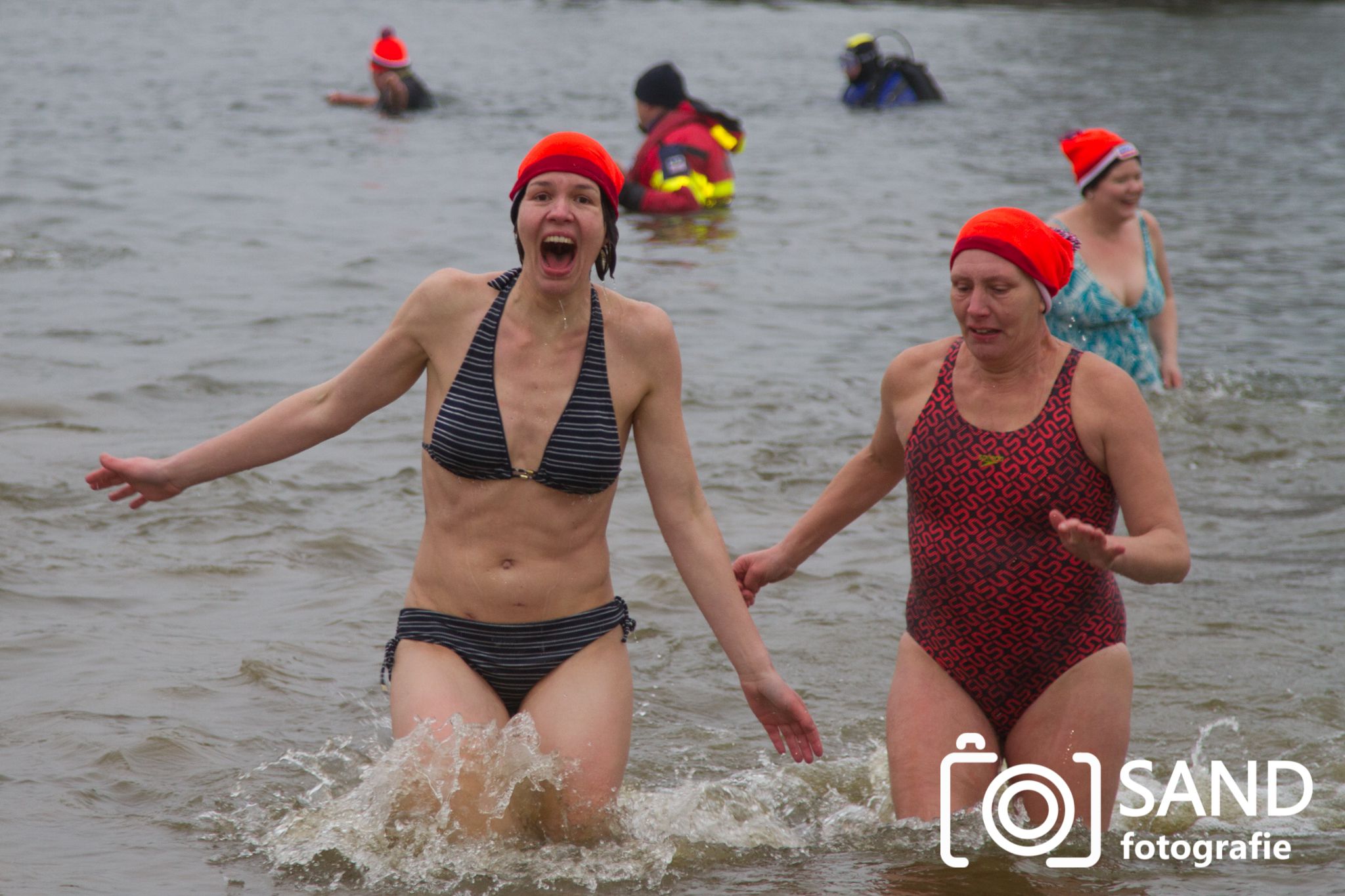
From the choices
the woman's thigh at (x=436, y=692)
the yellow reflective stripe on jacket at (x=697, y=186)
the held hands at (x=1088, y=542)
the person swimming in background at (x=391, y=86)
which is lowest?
the woman's thigh at (x=436, y=692)

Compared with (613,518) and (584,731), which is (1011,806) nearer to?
(584,731)

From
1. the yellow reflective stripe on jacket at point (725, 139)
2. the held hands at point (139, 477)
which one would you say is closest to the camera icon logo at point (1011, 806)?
the held hands at point (139, 477)

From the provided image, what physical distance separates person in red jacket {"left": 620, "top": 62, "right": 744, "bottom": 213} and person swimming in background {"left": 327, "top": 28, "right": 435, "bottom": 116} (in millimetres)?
9085

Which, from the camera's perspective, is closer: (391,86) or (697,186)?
(697,186)

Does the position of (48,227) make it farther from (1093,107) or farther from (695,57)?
(695,57)

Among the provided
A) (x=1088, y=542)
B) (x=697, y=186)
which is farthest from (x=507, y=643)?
(x=697, y=186)

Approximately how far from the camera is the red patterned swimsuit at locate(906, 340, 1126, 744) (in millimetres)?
4105

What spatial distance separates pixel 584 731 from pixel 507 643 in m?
0.31

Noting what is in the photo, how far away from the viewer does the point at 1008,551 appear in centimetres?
418

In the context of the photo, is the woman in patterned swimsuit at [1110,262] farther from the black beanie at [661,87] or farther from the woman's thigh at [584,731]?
the black beanie at [661,87]

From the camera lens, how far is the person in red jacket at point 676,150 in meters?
15.0

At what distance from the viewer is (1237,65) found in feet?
122

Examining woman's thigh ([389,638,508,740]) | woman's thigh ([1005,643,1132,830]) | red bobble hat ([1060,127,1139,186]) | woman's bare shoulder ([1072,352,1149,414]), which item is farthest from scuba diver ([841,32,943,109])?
woman's thigh ([389,638,508,740])

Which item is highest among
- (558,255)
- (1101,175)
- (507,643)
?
(1101,175)
